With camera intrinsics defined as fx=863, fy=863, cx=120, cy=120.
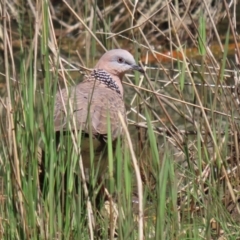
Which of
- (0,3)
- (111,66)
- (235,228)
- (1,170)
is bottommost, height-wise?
(235,228)

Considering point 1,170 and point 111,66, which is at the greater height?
point 111,66

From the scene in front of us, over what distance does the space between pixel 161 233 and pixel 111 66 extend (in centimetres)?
204

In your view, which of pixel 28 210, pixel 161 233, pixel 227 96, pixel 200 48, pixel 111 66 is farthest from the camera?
pixel 111 66

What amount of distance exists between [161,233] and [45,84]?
698 millimetres

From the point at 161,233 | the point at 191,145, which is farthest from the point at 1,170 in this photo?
the point at 191,145

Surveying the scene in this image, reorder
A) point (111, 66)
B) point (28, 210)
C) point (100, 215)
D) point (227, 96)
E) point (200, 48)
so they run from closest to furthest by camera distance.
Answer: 1. point (28, 210)
2. point (100, 215)
3. point (200, 48)
4. point (227, 96)
5. point (111, 66)

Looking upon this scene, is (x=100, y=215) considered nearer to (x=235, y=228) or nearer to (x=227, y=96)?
(x=235, y=228)

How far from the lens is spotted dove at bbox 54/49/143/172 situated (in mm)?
3912

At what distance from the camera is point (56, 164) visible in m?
2.99

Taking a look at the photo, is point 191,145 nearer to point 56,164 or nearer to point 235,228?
point 235,228

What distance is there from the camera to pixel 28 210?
2975 millimetres

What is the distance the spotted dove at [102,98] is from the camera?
3.91m

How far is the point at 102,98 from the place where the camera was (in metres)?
4.38

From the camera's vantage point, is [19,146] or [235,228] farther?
[235,228]
